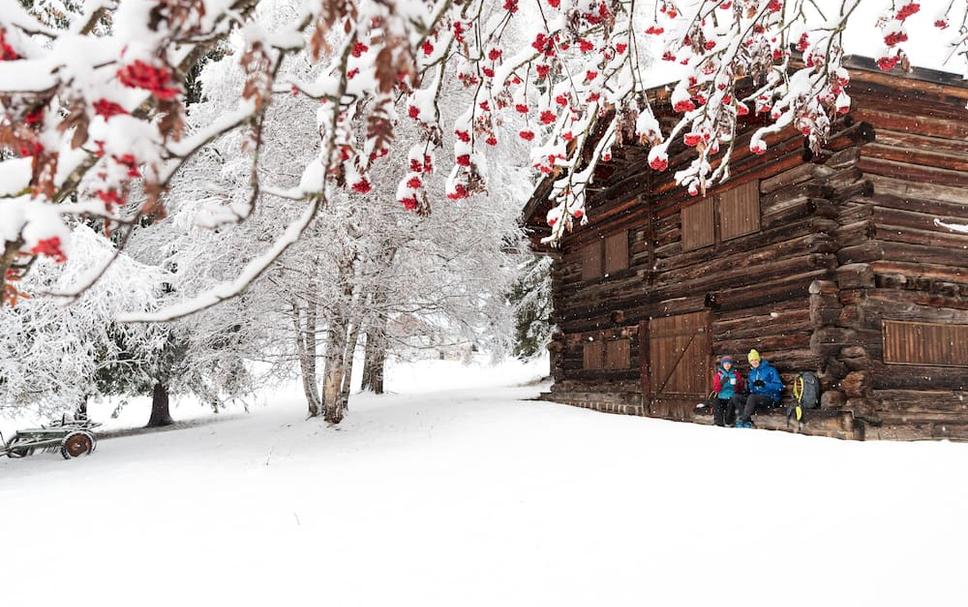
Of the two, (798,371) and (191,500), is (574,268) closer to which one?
(798,371)

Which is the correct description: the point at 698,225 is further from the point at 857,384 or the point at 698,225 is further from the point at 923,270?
the point at 857,384

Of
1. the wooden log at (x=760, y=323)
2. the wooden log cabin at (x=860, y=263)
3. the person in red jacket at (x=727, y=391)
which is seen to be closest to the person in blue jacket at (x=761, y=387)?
the wooden log cabin at (x=860, y=263)

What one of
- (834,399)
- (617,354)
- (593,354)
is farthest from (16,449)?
(834,399)

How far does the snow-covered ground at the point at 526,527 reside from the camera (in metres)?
4.47

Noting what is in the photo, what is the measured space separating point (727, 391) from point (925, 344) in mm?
2860

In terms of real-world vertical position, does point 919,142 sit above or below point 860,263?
above

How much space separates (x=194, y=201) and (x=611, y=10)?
10965mm

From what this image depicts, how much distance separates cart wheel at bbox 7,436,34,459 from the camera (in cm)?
1372

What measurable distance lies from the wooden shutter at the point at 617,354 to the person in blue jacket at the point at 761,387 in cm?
418

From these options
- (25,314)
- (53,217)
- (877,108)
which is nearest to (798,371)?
(877,108)

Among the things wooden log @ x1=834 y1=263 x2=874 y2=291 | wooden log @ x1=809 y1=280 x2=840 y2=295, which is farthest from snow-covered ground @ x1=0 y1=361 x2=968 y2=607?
wooden log @ x1=834 y1=263 x2=874 y2=291

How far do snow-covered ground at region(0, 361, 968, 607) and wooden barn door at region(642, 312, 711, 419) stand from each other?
2.07 metres

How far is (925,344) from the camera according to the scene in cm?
961

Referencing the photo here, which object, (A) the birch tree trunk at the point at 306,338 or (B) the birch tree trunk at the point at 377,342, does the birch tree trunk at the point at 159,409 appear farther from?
(B) the birch tree trunk at the point at 377,342
